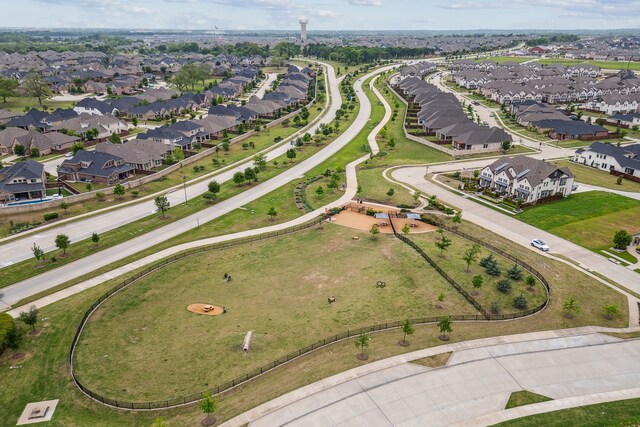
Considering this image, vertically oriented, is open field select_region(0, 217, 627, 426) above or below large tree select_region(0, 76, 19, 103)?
below

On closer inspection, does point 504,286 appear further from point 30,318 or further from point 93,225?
point 93,225

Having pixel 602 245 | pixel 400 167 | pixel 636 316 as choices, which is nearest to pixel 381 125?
pixel 400 167

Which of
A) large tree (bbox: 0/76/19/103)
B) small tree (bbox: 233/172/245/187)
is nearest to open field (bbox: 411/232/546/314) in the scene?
small tree (bbox: 233/172/245/187)

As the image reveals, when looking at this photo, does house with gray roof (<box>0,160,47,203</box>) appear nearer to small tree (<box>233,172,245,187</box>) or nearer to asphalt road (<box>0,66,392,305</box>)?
asphalt road (<box>0,66,392,305</box>)

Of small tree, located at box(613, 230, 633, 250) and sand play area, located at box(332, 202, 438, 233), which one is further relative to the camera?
sand play area, located at box(332, 202, 438, 233)

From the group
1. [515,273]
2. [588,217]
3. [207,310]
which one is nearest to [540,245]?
[515,273]

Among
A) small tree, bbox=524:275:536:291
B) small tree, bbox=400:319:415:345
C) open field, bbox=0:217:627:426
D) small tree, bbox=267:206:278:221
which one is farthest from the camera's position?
small tree, bbox=267:206:278:221

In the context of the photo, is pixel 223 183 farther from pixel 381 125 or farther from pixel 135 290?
pixel 381 125
